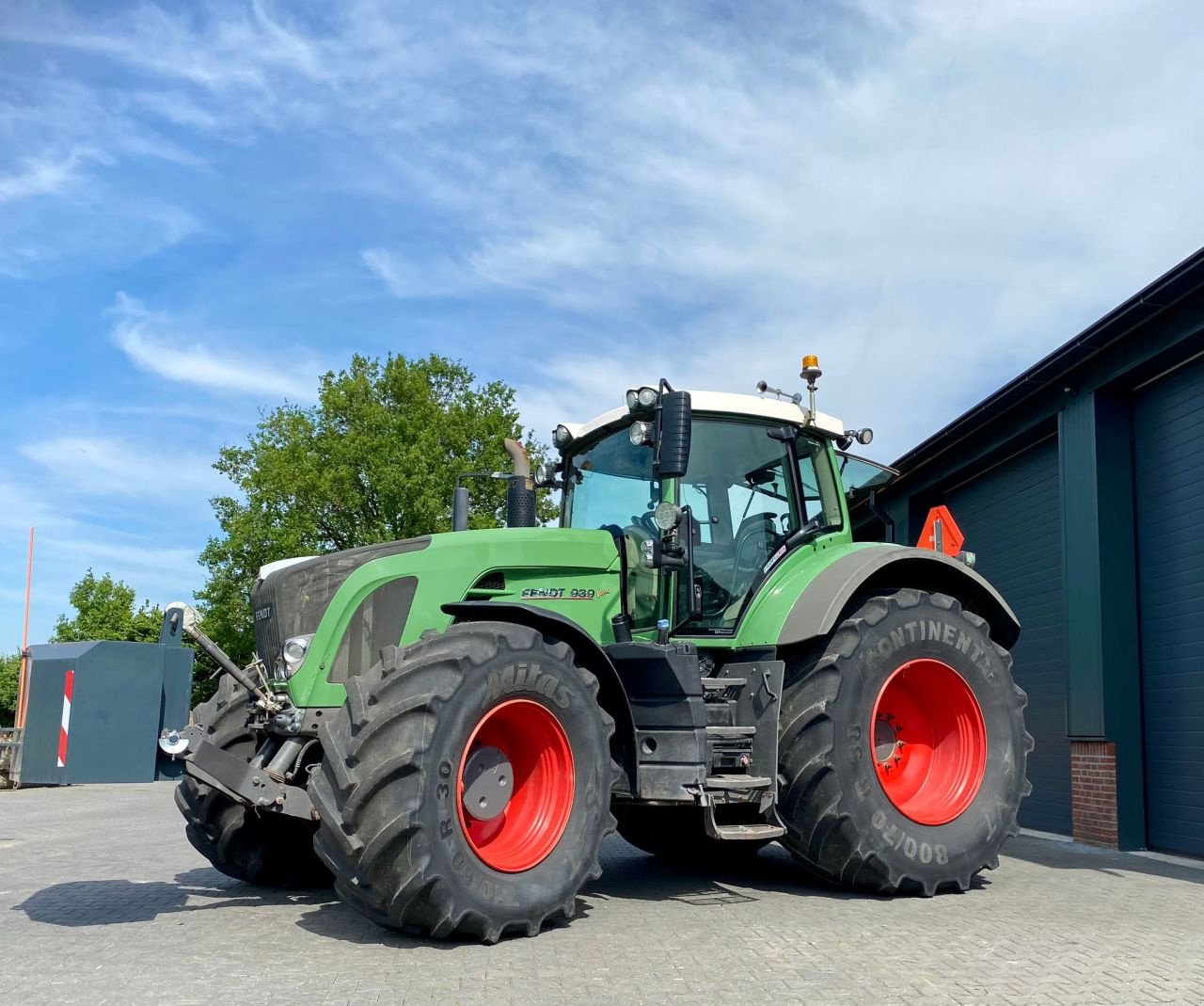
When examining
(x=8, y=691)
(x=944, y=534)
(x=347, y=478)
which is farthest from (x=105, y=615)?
(x=944, y=534)

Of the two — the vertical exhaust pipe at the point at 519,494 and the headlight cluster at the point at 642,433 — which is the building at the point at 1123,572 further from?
the vertical exhaust pipe at the point at 519,494

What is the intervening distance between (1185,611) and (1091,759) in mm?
1424

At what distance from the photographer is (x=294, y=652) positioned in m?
5.81

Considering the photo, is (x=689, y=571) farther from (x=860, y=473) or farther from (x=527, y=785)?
(x=860, y=473)

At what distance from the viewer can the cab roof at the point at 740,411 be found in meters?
7.16

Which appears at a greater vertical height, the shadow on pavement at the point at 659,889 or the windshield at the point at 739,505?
the windshield at the point at 739,505

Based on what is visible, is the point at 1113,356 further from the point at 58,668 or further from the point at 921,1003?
the point at 58,668

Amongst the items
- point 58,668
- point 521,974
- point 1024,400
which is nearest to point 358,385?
point 58,668

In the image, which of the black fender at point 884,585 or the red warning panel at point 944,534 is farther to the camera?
the red warning panel at point 944,534

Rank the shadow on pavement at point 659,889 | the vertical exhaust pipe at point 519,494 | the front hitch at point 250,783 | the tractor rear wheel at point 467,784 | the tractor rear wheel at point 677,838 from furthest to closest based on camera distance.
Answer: the tractor rear wheel at point 677,838
the vertical exhaust pipe at point 519,494
the shadow on pavement at point 659,889
the front hitch at point 250,783
the tractor rear wheel at point 467,784

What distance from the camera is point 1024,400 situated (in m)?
11.0

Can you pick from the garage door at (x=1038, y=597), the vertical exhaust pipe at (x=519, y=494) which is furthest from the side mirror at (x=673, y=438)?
the garage door at (x=1038, y=597)

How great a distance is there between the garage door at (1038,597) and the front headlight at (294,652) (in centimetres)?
674

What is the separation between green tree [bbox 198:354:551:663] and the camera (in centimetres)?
3100
